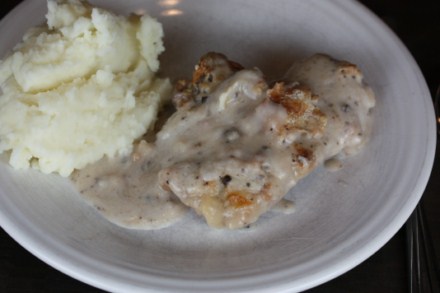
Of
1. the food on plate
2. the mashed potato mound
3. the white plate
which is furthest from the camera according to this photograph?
the mashed potato mound

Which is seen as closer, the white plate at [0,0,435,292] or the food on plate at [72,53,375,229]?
the white plate at [0,0,435,292]

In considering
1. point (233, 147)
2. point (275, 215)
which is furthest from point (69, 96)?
point (275, 215)

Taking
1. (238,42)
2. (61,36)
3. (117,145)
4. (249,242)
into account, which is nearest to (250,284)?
(249,242)

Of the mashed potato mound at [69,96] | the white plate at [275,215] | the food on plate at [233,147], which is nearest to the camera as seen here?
the white plate at [275,215]

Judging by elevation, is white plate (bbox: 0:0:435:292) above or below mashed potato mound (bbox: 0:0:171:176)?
below

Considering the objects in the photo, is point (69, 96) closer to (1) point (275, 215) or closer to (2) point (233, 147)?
(2) point (233, 147)

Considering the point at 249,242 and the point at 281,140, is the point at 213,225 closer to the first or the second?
the point at 249,242
